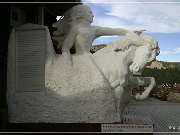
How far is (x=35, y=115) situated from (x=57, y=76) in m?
0.66

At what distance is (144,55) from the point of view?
5531 millimetres

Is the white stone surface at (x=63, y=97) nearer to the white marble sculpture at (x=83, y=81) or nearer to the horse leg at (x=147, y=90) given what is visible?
the white marble sculpture at (x=83, y=81)

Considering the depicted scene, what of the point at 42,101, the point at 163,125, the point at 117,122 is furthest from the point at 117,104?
the point at 163,125

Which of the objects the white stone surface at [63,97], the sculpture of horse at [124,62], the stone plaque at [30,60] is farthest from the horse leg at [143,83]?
the stone plaque at [30,60]

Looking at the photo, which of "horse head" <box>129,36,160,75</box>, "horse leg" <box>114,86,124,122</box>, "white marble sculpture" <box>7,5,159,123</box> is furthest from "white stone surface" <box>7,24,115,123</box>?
"horse head" <box>129,36,160,75</box>

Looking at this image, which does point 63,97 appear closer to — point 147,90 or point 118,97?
point 118,97

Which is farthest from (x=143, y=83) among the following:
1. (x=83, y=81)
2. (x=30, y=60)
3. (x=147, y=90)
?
(x=30, y=60)

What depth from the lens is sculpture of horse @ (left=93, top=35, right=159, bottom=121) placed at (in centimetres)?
544

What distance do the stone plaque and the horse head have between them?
136 cm

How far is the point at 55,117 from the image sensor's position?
539cm

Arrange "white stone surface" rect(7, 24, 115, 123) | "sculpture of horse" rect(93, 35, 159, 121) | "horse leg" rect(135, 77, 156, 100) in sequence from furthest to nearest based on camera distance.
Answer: "horse leg" rect(135, 77, 156, 100)
"sculpture of horse" rect(93, 35, 159, 121)
"white stone surface" rect(7, 24, 115, 123)

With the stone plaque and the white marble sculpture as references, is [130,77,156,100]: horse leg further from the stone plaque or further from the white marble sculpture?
the stone plaque

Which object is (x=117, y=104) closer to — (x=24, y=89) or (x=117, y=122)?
(x=117, y=122)

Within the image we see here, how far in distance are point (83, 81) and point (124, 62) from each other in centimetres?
69
